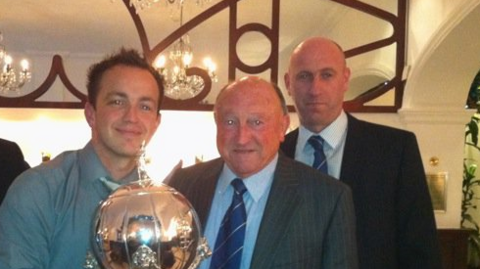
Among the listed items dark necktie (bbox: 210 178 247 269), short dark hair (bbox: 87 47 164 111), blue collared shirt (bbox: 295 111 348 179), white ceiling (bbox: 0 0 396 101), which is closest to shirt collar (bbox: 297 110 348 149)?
blue collared shirt (bbox: 295 111 348 179)

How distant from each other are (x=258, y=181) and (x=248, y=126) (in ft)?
0.45

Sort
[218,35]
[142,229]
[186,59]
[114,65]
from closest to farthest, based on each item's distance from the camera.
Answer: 1. [142,229]
2. [114,65]
3. [186,59]
4. [218,35]

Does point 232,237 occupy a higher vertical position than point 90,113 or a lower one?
lower

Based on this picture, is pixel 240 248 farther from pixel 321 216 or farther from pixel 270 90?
pixel 270 90

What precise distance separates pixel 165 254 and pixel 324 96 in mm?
986

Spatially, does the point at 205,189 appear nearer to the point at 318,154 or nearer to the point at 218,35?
the point at 318,154

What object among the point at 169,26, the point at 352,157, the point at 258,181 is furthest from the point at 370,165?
the point at 169,26

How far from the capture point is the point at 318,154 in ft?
6.86

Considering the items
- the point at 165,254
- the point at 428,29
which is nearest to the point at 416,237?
the point at 165,254

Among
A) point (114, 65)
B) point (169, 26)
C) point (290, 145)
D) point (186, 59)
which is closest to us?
point (114, 65)

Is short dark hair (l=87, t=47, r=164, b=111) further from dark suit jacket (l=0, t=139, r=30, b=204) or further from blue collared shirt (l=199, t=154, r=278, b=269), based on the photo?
dark suit jacket (l=0, t=139, r=30, b=204)

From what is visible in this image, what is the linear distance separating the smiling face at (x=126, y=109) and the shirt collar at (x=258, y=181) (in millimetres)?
244

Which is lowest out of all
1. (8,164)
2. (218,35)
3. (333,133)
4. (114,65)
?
(8,164)

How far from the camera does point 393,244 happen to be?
200cm
